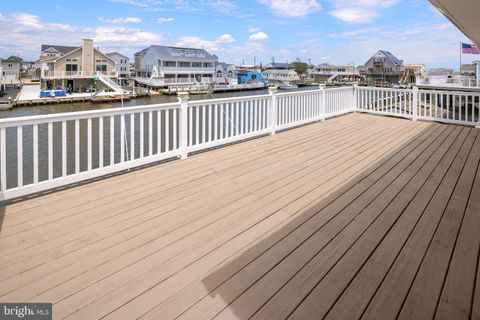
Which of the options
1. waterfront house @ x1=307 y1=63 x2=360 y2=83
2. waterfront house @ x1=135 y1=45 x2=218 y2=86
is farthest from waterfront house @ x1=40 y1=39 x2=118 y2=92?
waterfront house @ x1=307 y1=63 x2=360 y2=83

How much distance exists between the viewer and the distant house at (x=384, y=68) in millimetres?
49500

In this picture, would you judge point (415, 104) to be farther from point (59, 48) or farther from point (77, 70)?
point (59, 48)

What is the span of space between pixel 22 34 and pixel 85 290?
170 ft

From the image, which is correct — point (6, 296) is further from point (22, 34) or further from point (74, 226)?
point (22, 34)

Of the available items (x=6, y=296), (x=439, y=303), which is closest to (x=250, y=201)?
(x=439, y=303)

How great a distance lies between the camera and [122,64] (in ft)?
148

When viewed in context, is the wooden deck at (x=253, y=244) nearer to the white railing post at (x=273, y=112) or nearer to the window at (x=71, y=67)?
the white railing post at (x=273, y=112)

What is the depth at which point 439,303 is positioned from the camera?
1.49 metres

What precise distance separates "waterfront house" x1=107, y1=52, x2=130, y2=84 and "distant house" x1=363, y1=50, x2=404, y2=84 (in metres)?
37.6

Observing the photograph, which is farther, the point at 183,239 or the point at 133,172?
the point at 133,172

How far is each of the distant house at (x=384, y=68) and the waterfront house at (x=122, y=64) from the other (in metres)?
37.6

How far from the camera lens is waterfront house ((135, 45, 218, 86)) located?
133 feet

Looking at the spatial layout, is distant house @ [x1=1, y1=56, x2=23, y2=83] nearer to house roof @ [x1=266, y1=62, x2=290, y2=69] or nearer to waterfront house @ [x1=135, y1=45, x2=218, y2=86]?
waterfront house @ [x1=135, y1=45, x2=218, y2=86]

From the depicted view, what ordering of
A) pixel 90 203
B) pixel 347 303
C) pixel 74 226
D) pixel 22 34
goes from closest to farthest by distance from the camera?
pixel 347 303 → pixel 74 226 → pixel 90 203 → pixel 22 34
